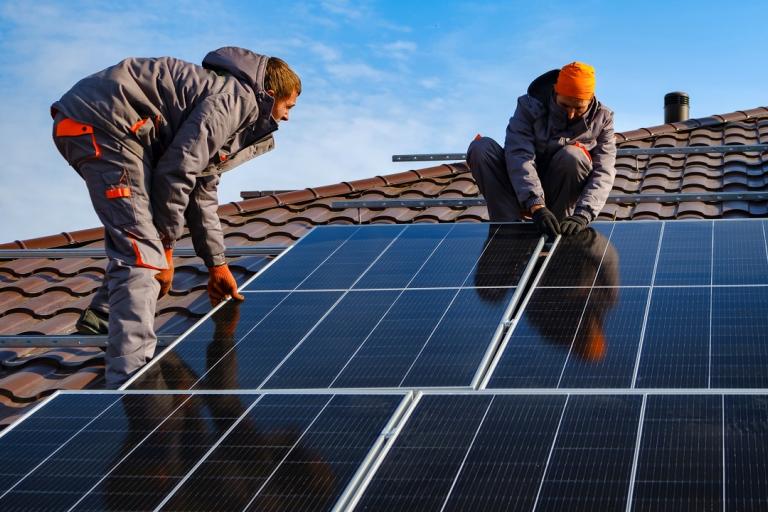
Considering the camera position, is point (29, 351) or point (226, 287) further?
point (29, 351)

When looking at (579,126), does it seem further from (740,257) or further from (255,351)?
(255,351)

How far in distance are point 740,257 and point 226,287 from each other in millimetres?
3016

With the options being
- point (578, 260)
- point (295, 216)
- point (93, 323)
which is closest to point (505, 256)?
point (578, 260)

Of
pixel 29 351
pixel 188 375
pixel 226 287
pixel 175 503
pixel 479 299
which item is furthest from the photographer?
pixel 29 351

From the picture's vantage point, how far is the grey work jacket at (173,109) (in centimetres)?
602

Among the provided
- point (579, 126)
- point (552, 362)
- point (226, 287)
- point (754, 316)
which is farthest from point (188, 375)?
point (579, 126)

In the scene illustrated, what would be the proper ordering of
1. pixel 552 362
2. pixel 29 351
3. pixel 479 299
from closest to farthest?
pixel 552 362
pixel 479 299
pixel 29 351

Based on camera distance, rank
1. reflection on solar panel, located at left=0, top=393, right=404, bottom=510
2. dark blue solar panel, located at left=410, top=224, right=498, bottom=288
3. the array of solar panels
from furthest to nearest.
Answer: dark blue solar panel, located at left=410, top=224, right=498, bottom=288 → reflection on solar panel, located at left=0, top=393, right=404, bottom=510 → the array of solar panels

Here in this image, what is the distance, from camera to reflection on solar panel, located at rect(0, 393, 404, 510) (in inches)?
169

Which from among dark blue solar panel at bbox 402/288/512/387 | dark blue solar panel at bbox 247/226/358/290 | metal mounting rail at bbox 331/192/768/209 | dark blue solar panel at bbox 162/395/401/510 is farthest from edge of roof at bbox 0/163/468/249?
dark blue solar panel at bbox 162/395/401/510

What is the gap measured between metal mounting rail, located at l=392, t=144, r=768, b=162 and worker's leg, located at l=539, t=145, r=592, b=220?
3.02 meters

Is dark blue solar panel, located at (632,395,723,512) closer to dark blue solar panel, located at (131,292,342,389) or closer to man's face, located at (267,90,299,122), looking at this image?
dark blue solar panel, located at (131,292,342,389)

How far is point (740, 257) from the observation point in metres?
6.39

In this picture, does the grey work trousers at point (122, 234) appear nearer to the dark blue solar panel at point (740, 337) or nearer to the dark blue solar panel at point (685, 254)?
the dark blue solar panel at point (685, 254)
